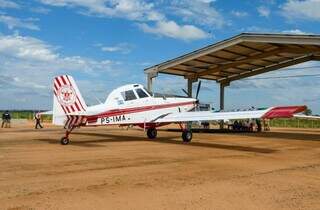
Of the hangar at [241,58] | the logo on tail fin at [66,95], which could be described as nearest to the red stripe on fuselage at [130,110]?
the logo on tail fin at [66,95]

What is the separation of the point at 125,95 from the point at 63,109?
3347 mm

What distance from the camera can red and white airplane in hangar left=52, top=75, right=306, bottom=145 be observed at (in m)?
18.3

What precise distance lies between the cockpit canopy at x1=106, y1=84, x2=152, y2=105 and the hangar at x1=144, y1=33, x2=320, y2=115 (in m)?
8.12

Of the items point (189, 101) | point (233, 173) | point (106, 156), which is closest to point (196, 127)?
point (189, 101)

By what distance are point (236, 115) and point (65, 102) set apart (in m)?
7.53

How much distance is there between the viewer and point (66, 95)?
18.3m

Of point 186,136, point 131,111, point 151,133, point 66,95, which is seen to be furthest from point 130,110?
point 66,95

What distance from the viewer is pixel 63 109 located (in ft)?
59.9

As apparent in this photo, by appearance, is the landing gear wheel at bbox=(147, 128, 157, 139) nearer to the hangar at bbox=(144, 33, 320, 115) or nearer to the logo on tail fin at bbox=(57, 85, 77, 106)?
the logo on tail fin at bbox=(57, 85, 77, 106)

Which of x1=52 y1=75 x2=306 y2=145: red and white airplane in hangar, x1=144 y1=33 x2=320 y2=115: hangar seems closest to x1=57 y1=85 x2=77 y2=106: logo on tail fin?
x1=52 y1=75 x2=306 y2=145: red and white airplane in hangar

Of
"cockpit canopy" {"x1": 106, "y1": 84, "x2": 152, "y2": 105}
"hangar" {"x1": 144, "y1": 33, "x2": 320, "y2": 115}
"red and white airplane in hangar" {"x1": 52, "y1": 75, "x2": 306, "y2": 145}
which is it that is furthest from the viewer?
"hangar" {"x1": 144, "y1": 33, "x2": 320, "y2": 115}

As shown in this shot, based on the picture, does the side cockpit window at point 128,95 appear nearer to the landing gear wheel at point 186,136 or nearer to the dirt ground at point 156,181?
the landing gear wheel at point 186,136

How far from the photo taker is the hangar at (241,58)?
2430 cm

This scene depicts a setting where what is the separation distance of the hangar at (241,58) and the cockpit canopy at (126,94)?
812 centimetres
